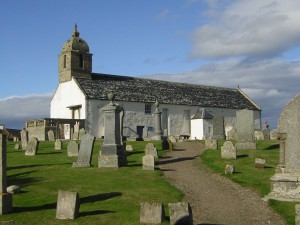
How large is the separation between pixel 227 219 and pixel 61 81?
4511 cm

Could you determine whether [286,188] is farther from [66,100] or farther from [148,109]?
[66,100]

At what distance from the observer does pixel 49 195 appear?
569 inches

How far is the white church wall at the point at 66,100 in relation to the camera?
164 feet

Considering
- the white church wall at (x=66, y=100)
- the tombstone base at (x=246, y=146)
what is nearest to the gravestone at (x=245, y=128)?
the tombstone base at (x=246, y=146)

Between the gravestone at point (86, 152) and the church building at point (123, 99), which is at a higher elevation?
the church building at point (123, 99)

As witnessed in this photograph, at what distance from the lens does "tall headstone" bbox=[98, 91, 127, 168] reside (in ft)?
69.6

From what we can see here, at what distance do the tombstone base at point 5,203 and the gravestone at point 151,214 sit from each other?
13.0 ft

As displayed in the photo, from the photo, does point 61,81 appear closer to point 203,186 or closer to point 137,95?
point 137,95

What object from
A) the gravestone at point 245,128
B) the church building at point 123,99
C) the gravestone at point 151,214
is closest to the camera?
the gravestone at point 151,214

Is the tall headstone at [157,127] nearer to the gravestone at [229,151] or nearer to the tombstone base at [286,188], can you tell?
the gravestone at [229,151]

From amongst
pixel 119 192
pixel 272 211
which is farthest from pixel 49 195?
pixel 272 211

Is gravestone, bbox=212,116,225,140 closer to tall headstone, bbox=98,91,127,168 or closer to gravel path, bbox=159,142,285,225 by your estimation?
gravel path, bbox=159,142,285,225

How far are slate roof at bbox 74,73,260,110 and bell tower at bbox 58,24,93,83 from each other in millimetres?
1437

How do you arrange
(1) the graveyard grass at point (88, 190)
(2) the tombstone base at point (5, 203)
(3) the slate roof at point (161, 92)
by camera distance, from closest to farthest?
(1) the graveyard grass at point (88, 190) → (2) the tombstone base at point (5, 203) → (3) the slate roof at point (161, 92)
